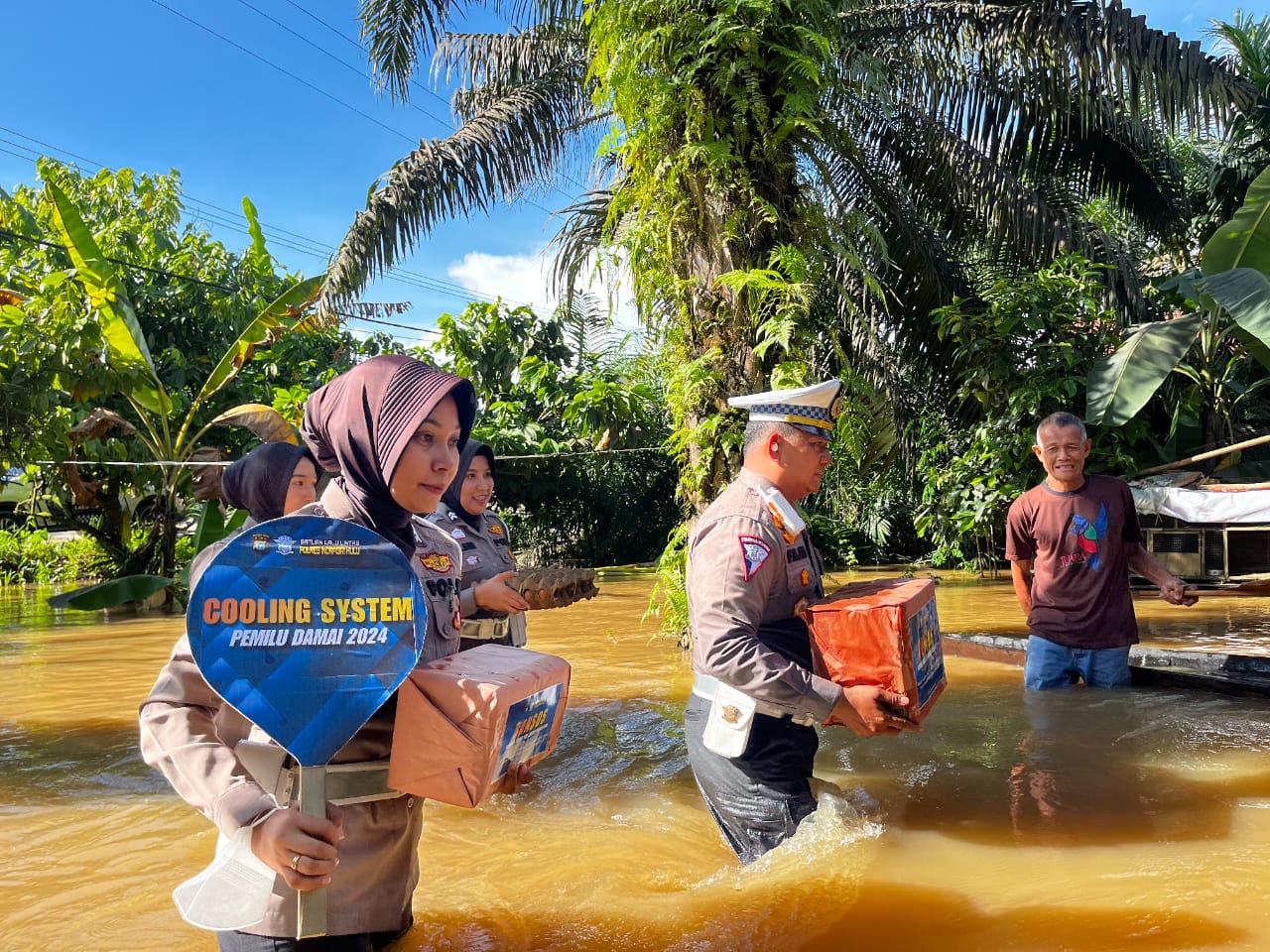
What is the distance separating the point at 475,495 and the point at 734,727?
2779 millimetres

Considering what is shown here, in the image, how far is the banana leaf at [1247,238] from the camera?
350 inches

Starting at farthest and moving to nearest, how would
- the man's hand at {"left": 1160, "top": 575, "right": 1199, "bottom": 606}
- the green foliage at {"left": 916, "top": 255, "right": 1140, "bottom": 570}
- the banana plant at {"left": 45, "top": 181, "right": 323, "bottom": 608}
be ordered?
the banana plant at {"left": 45, "top": 181, "right": 323, "bottom": 608}
the green foliage at {"left": 916, "top": 255, "right": 1140, "bottom": 570}
the man's hand at {"left": 1160, "top": 575, "right": 1199, "bottom": 606}

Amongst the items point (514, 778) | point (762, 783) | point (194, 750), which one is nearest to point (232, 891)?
point (194, 750)

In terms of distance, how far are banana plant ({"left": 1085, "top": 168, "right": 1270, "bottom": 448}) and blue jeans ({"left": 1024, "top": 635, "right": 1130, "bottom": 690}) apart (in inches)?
164

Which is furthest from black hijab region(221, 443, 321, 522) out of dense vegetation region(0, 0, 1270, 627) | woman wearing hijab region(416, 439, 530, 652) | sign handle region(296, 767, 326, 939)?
dense vegetation region(0, 0, 1270, 627)

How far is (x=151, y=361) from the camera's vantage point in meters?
14.7

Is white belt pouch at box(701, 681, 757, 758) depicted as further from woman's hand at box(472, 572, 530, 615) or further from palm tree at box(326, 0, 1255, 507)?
palm tree at box(326, 0, 1255, 507)

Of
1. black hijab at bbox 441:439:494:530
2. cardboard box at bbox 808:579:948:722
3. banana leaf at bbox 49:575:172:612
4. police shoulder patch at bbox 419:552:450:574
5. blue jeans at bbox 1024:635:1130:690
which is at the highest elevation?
black hijab at bbox 441:439:494:530

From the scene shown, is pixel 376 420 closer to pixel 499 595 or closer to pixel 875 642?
pixel 875 642

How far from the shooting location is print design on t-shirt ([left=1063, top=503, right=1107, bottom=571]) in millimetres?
5531

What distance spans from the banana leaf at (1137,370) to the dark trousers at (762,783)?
28.2 feet

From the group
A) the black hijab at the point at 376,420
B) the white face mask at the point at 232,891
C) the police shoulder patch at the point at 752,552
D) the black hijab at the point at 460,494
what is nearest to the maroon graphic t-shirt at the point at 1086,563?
the police shoulder patch at the point at 752,552

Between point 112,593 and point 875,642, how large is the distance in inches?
536

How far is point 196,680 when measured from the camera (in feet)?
6.68
